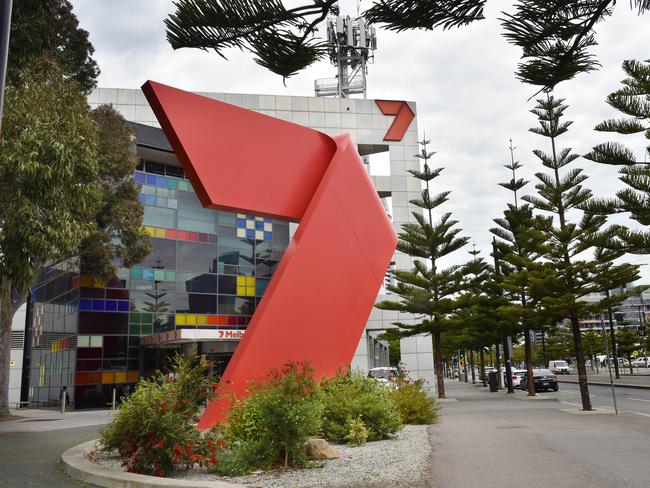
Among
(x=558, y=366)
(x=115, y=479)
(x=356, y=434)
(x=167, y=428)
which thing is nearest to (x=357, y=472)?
(x=167, y=428)

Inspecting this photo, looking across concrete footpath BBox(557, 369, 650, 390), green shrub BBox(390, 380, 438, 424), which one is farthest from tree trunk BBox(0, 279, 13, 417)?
concrete footpath BBox(557, 369, 650, 390)

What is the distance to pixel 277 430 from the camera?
771cm

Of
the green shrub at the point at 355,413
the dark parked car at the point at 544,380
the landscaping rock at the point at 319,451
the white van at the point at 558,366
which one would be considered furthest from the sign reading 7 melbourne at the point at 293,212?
the white van at the point at 558,366

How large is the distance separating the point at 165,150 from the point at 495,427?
Result: 66.2 feet

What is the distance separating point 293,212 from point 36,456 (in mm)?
6286

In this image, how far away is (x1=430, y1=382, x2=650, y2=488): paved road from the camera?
651cm

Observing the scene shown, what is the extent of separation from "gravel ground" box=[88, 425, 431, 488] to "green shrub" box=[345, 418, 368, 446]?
1.00 feet

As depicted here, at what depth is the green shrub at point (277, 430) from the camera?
7539 mm

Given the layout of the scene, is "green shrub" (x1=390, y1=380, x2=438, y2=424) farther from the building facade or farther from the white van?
the white van

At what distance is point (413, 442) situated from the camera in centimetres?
1009

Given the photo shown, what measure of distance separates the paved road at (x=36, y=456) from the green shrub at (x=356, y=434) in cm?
434

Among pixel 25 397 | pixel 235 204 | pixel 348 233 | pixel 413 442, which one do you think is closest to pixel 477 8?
pixel 235 204

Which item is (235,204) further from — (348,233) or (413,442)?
(413,442)

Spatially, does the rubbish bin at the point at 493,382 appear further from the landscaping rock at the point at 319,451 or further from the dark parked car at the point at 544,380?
the landscaping rock at the point at 319,451
